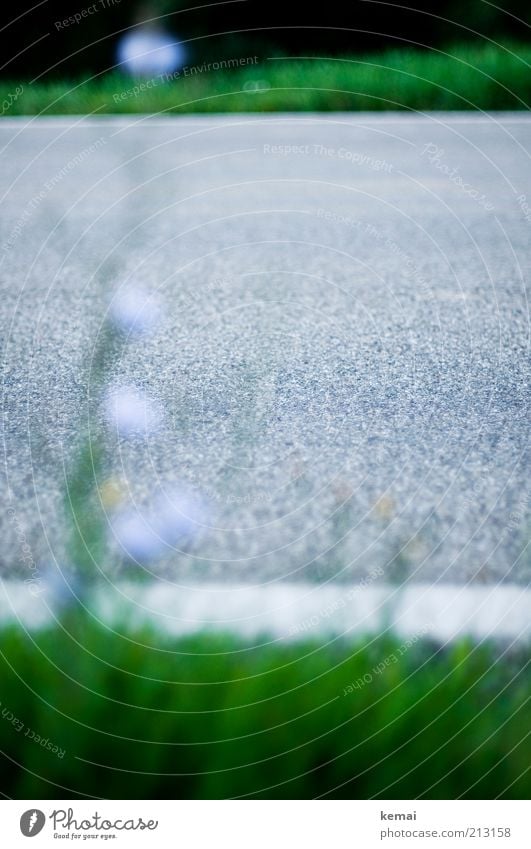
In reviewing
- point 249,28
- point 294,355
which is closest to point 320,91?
point 249,28

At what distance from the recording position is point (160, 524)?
6.81 feet

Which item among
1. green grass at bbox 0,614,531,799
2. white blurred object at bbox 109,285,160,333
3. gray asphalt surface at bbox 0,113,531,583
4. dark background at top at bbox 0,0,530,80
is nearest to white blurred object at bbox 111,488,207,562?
gray asphalt surface at bbox 0,113,531,583

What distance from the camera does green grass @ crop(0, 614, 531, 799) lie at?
1068 mm

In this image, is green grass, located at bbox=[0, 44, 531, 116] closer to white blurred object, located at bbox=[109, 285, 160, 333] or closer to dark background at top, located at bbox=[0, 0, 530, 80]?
dark background at top, located at bbox=[0, 0, 530, 80]

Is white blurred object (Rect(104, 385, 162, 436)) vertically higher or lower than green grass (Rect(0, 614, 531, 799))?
higher

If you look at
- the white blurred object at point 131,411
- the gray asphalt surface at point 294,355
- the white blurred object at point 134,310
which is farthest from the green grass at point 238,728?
the white blurred object at point 134,310

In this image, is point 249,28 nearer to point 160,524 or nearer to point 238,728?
point 160,524

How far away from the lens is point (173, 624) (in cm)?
134

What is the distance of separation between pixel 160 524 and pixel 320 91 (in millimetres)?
7493

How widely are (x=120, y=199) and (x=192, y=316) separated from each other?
199 cm

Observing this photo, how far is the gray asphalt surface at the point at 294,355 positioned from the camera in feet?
6.69

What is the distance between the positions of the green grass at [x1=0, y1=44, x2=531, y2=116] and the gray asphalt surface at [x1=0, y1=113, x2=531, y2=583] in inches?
105

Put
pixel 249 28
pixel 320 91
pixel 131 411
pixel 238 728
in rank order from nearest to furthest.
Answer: pixel 238 728
pixel 131 411
pixel 320 91
pixel 249 28
